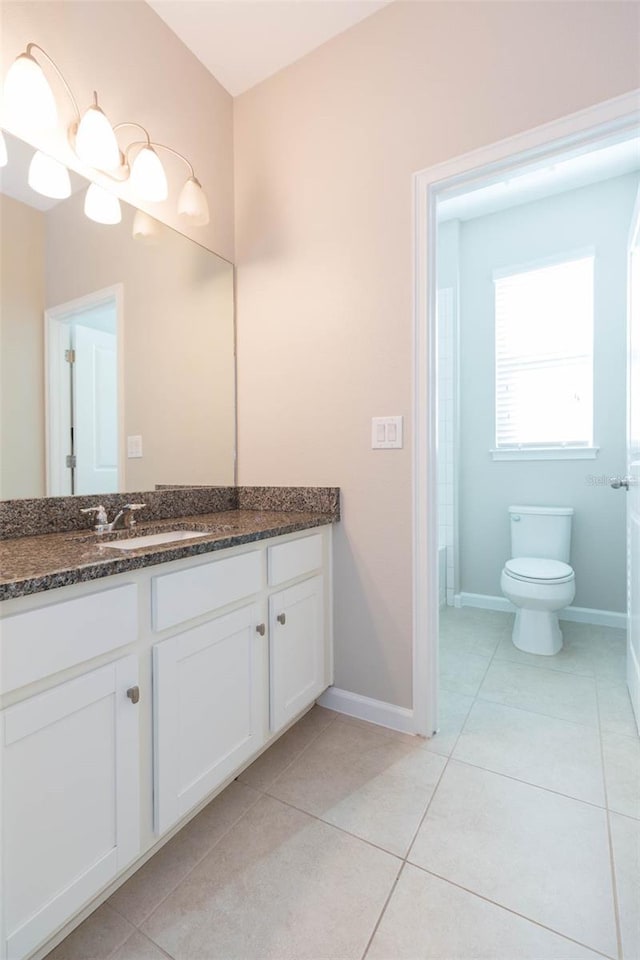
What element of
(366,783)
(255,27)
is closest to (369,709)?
(366,783)

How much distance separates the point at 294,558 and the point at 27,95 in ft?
Result: 4.98

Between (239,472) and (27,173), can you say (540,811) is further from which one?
(27,173)

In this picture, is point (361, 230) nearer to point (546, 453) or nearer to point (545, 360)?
point (545, 360)

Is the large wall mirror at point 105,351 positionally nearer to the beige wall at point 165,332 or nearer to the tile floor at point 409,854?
the beige wall at point 165,332

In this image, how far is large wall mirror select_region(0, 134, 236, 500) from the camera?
1273 mm

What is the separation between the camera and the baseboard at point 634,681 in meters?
1.62

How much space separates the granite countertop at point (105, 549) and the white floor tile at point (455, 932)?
36.2 inches

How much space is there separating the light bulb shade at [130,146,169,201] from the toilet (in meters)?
2.32

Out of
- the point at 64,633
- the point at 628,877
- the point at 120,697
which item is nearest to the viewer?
the point at 64,633

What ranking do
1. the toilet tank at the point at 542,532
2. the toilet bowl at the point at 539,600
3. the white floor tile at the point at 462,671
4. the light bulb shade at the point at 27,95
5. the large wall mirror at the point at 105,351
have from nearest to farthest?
1. the light bulb shade at the point at 27,95
2. the large wall mirror at the point at 105,351
3. the white floor tile at the point at 462,671
4. the toilet bowl at the point at 539,600
5. the toilet tank at the point at 542,532

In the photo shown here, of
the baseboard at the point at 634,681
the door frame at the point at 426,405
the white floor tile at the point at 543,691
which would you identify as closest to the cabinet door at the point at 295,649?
the door frame at the point at 426,405

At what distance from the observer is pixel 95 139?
1348 mm

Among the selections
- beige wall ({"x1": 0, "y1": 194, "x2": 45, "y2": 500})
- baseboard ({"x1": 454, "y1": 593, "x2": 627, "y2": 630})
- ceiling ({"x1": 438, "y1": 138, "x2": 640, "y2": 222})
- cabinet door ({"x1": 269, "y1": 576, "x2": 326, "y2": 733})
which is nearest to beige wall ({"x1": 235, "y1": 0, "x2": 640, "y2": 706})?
cabinet door ({"x1": 269, "y1": 576, "x2": 326, "y2": 733})

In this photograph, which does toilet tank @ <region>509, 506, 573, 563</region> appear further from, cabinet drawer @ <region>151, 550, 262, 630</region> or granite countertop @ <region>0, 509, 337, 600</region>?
cabinet drawer @ <region>151, 550, 262, 630</region>
